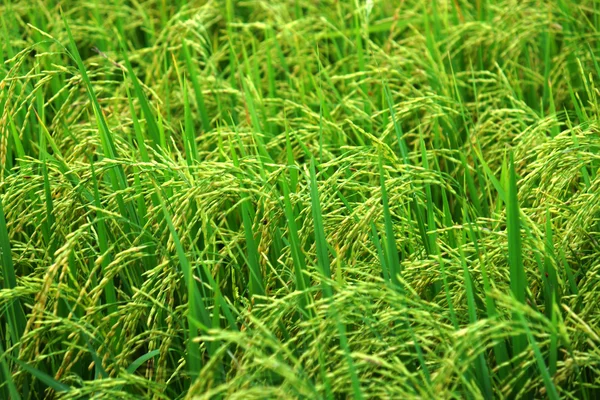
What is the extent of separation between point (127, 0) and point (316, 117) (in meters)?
2.01

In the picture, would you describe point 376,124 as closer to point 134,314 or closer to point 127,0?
point 134,314

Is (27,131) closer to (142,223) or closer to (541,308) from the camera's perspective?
(142,223)

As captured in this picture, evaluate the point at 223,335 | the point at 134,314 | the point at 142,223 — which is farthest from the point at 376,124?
the point at 223,335

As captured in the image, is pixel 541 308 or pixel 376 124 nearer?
pixel 541 308

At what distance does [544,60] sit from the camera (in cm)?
322

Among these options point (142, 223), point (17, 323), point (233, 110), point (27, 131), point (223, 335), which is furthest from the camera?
point (233, 110)

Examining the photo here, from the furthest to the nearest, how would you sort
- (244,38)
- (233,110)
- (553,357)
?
(244,38) < (233,110) < (553,357)

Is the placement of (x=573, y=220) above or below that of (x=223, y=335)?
below

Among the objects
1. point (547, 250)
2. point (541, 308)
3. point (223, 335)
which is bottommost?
point (541, 308)

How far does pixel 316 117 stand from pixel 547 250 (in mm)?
907

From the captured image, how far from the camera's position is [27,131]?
9.11 ft

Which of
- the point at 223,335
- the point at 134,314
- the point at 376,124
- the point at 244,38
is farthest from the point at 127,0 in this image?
the point at 223,335

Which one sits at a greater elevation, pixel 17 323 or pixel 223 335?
pixel 223 335

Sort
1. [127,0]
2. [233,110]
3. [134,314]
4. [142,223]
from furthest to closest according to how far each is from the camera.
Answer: [127,0], [233,110], [142,223], [134,314]
